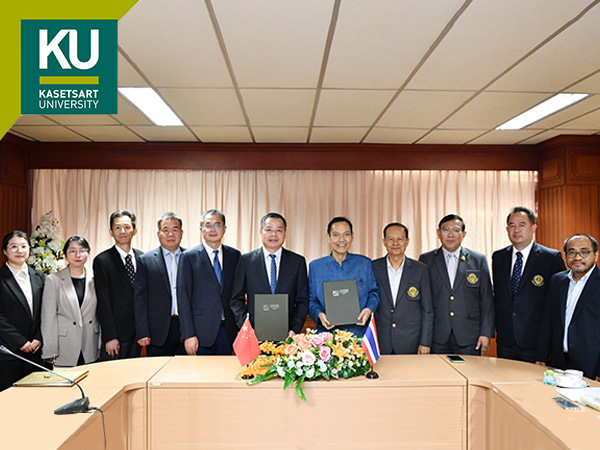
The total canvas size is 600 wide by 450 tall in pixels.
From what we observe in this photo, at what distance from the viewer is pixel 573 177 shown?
Result: 5238 millimetres

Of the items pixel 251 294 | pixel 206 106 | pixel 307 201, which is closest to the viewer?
pixel 251 294

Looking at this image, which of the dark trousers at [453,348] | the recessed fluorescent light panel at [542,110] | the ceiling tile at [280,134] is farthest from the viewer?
the ceiling tile at [280,134]

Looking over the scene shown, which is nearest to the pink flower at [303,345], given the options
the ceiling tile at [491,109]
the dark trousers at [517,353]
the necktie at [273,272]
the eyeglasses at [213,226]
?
the necktie at [273,272]

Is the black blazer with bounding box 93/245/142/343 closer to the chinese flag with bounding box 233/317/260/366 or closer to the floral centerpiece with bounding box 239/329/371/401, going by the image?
the chinese flag with bounding box 233/317/260/366

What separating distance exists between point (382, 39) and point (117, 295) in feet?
9.24

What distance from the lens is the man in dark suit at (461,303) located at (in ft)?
11.1

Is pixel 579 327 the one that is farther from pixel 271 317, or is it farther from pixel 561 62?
pixel 271 317

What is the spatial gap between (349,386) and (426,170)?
4261 millimetres

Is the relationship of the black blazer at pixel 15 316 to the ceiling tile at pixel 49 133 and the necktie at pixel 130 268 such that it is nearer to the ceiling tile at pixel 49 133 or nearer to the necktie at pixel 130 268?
the necktie at pixel 130 268

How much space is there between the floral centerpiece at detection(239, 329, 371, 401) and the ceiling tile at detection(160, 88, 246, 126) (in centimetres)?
227

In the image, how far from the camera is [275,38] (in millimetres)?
2564

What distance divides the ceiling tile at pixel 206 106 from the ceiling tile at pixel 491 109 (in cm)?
221

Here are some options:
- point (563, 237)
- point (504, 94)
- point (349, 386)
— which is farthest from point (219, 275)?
point (563, 237)

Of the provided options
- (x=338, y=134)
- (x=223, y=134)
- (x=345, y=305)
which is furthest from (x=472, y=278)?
(x=223, y=134)
